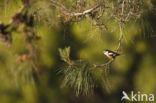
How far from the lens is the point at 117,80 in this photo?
258 cm

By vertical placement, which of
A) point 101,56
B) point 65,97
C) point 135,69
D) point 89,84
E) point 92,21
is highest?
point 92,21

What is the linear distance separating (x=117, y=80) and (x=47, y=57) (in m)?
0.62

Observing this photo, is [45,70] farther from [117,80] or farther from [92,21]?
[92,21]

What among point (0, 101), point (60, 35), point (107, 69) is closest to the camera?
point (107, 69)

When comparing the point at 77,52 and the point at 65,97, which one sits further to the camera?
the point at 65,97

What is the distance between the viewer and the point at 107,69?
1.02 metres

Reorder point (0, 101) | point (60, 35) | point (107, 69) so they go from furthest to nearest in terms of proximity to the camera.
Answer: point (0, 101) → point (60, 35) → point (107, 69)

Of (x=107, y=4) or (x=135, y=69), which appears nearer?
(x=107, y=4)

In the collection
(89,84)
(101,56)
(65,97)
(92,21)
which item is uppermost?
(92,21)

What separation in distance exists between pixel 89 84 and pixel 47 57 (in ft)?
4.77

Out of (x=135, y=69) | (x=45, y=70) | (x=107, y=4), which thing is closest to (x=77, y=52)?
(x=45, y=70)

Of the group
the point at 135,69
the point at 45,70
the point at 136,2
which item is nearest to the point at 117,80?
the point at 135,69

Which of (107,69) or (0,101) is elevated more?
(107,69)

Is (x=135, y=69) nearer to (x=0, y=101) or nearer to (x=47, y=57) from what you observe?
(x=47, y=57)
